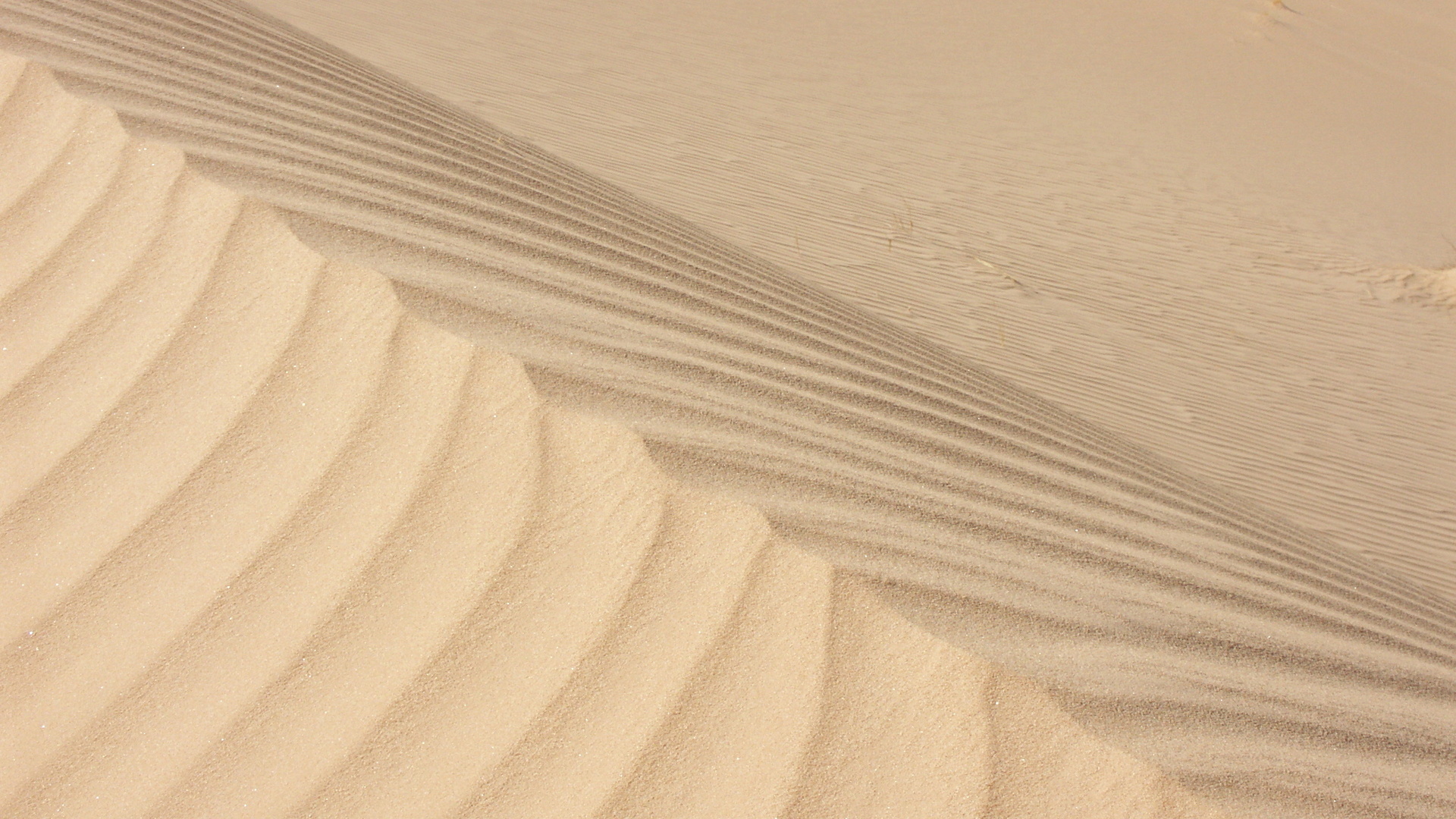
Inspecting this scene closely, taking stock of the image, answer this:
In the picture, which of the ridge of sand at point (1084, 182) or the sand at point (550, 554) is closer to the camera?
the sand at point (550, 554)

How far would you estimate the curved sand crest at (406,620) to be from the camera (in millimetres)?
1384

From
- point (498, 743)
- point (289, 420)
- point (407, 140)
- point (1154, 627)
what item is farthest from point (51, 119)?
point (1154, 627)

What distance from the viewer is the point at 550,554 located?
1.64 m

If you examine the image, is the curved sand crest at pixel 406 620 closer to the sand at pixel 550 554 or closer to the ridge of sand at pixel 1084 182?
the sand at pixel 550 554

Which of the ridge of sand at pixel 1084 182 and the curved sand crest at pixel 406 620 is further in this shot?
the ridge of sand at pixel 1084 182

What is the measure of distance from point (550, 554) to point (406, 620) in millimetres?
223

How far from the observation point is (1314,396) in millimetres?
5020

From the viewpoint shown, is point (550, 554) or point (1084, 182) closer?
point (550, 554)

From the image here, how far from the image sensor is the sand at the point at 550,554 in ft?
4.63

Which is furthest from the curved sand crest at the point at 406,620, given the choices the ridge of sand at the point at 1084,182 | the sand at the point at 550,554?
the ridge of sand at the point at 1084,182

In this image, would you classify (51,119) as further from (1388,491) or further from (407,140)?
(1388,491)

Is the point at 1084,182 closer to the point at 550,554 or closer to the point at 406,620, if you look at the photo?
the point at 550,554

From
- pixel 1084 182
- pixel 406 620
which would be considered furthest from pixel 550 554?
pixel 1084 182

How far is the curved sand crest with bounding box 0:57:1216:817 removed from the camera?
1.38 m
